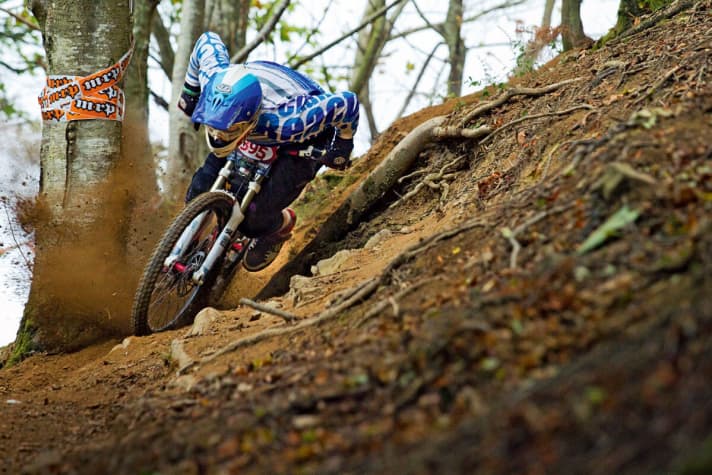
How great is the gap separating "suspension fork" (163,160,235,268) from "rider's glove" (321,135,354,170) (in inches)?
34.4

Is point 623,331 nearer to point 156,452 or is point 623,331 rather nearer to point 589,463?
point 589,463

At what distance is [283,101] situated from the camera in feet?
18.1

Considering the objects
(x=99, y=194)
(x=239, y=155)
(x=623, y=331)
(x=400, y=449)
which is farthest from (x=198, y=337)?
(x=623, y=331)

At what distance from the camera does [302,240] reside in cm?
774

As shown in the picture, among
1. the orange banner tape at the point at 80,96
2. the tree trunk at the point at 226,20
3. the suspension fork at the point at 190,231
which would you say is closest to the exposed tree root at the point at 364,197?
the suspension fork at the point at 190,231

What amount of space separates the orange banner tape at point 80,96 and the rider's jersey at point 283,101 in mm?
882

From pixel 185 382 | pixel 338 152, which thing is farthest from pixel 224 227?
pixel 185 382

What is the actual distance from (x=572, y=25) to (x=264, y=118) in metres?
3.79

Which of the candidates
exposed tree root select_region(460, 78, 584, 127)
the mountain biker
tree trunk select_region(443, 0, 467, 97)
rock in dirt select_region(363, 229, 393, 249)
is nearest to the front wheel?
the mountain biker

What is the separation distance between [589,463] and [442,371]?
0.77m

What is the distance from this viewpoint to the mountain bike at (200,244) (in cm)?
521

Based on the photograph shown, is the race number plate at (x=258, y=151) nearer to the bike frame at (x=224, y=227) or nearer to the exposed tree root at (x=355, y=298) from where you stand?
the bike frame at (x=224, y=227)

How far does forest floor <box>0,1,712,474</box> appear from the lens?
1.89 m

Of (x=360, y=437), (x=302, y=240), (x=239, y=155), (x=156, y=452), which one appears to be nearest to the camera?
(x=360, y=437)
